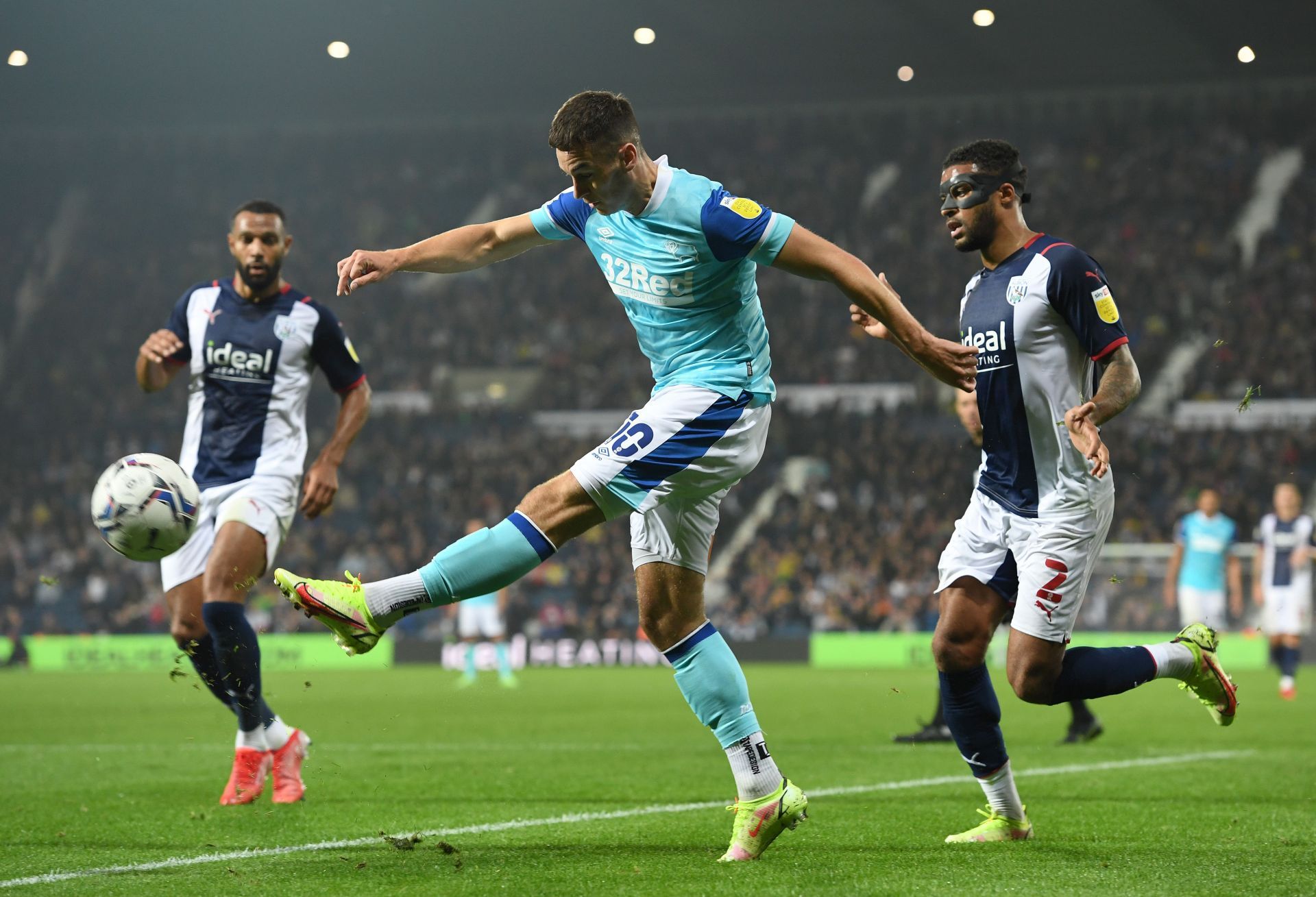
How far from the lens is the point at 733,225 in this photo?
449 centimetres

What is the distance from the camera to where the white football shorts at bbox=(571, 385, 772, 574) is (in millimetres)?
4406

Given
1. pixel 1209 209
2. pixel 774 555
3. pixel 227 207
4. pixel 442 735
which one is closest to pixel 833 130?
pixel 1209 209

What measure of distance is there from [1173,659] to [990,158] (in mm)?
1943

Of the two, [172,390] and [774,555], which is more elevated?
[172,390]

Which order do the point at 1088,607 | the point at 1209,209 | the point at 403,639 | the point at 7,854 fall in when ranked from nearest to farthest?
the point at 7,854, the point at 1088,607, the point at 403,639, the point at 1209,209

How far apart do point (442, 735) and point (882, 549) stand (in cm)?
1500

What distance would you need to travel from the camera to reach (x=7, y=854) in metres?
4.99

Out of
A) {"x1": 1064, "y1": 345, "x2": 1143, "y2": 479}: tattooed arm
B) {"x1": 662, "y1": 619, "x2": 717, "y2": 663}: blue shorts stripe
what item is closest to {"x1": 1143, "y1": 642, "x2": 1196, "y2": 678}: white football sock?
{"x1": 1064, "y1": 345, "x2": 1143, "y2": 479}: tattooed arm

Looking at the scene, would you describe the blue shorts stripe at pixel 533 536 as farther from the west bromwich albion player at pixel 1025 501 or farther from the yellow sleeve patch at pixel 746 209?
the west bromwich albion player at pixel 1025 501

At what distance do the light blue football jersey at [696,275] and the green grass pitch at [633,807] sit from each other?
1.58 metres

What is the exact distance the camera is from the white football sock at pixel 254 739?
6.52 metres

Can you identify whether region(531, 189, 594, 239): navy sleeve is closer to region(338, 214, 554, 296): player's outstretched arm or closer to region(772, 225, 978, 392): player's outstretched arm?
region(338, 214, 554, 296): player's outstretched arm

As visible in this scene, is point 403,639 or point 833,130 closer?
point 403,639

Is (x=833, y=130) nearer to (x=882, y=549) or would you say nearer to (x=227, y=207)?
(x=882, y=549)
